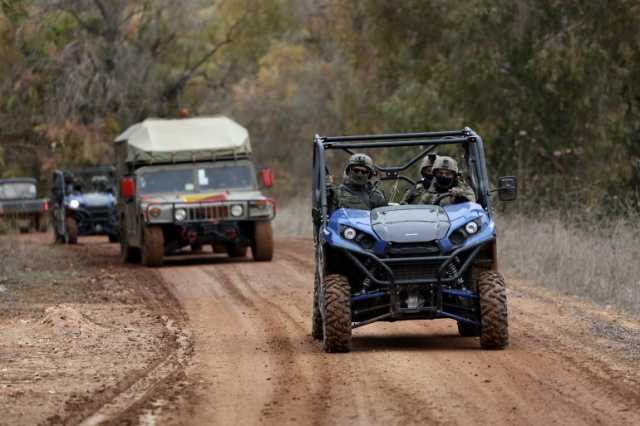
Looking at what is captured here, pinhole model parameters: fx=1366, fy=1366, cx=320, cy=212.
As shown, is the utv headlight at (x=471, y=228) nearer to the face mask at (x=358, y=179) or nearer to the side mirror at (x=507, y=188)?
the side mirror at (x=507, y=188)

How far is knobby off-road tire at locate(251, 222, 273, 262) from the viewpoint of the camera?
75.5 ft

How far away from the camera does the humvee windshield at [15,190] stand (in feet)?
136

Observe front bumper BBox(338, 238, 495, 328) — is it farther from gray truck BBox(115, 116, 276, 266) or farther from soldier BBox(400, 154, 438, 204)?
gray truck BBox(115, 116, 276, 266)

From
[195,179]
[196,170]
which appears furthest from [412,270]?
[196,170]

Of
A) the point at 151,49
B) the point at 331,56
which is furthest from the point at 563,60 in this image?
the point at 331,56

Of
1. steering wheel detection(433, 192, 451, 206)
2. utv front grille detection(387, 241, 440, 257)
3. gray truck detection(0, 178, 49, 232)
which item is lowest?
gray truck detection(0, 178, 49, 232)

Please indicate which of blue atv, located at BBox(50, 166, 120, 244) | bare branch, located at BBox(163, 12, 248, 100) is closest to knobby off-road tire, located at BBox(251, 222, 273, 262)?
blue atv, located at BBox(50, 166, 120, 244)

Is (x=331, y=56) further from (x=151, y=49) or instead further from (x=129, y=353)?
(x=129, y=353)

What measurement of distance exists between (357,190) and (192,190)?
37.9ft

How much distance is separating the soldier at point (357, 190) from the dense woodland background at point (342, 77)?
31.6 feet

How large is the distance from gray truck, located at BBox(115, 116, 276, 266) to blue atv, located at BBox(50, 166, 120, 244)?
743cm

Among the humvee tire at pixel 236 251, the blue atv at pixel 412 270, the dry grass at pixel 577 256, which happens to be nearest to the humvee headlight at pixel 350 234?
the blue atv at pixel 412 270

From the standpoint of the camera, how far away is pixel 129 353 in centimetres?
1169

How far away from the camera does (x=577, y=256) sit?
1878 cm
